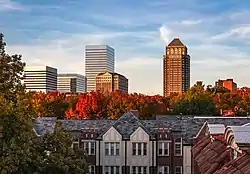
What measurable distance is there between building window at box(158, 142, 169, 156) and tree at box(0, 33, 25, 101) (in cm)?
2078

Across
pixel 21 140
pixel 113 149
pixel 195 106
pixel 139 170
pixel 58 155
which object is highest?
pixel 195 106

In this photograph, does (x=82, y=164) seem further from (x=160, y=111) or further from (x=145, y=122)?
(x=160, y=111)

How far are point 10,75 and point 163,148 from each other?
2136cm

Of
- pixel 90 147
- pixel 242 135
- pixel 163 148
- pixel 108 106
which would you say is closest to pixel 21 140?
pixel 242 135

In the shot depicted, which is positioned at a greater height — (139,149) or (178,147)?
(178,147)

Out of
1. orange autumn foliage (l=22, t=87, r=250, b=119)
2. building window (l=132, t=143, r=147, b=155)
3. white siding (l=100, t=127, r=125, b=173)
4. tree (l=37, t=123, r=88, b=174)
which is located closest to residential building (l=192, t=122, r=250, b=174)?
tree (l=37, t=123, r=88, b=174)

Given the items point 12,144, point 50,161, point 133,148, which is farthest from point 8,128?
point 133,148

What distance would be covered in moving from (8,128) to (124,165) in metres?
22.0

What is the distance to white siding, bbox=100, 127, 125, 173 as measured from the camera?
140ft

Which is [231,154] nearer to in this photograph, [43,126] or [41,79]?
[43,126]

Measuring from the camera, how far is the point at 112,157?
4256cm

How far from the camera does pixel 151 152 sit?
42.4 m

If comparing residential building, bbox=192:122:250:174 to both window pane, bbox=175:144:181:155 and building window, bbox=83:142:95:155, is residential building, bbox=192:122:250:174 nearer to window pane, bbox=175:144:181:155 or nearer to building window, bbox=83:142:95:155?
window pane, bbox=175:144:181:155

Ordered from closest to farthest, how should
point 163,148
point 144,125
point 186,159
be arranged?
point 186,159
point 163,148
point 144,125
